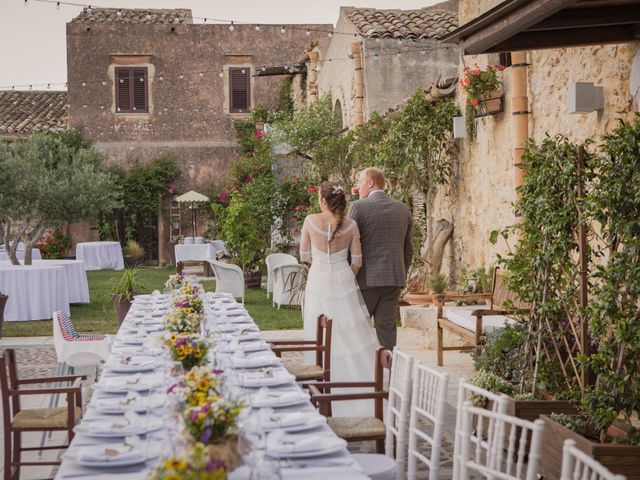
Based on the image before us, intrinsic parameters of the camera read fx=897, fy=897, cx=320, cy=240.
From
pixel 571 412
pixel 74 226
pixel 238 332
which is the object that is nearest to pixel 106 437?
pixel 238 332

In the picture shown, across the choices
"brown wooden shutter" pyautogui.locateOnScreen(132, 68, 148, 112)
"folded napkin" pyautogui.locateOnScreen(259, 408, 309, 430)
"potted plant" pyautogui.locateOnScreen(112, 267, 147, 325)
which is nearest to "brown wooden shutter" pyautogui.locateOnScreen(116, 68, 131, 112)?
"brown wooden shutter" pyautogui.locateOnScreen(132, 68, 148, 112)

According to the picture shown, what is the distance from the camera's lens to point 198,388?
2764mm

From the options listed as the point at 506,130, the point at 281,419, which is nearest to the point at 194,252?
the point at 506,130

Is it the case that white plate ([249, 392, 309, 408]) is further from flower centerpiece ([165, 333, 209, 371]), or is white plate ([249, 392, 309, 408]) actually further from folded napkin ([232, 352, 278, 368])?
folded napkin ([232, 352, 278, 368])

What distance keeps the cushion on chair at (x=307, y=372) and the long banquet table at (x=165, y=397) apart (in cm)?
38

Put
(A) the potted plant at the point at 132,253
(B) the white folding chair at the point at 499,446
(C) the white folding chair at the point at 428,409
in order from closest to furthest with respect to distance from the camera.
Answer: (B) the white folding chair at the point at 499,446, (C) the white folding chair at the point at 428,409, (A) the potted plant at the point at 132,253

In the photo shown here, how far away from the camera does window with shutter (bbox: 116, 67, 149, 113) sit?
78.4 ft

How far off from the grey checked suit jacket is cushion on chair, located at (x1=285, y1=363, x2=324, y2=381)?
1041mm

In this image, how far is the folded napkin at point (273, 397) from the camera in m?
3.46

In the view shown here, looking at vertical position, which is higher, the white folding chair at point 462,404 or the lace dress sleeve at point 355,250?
the lace dress sleeve at point 355,250

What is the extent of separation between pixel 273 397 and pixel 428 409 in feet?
2.18

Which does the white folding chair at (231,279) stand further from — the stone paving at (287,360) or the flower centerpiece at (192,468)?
the flower centerpiece at (192,468)

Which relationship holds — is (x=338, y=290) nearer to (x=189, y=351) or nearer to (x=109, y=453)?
(x=189, y=351)

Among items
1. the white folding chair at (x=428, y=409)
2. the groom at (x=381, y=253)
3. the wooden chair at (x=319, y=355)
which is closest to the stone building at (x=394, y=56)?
the groom at (x=381, y=253)
